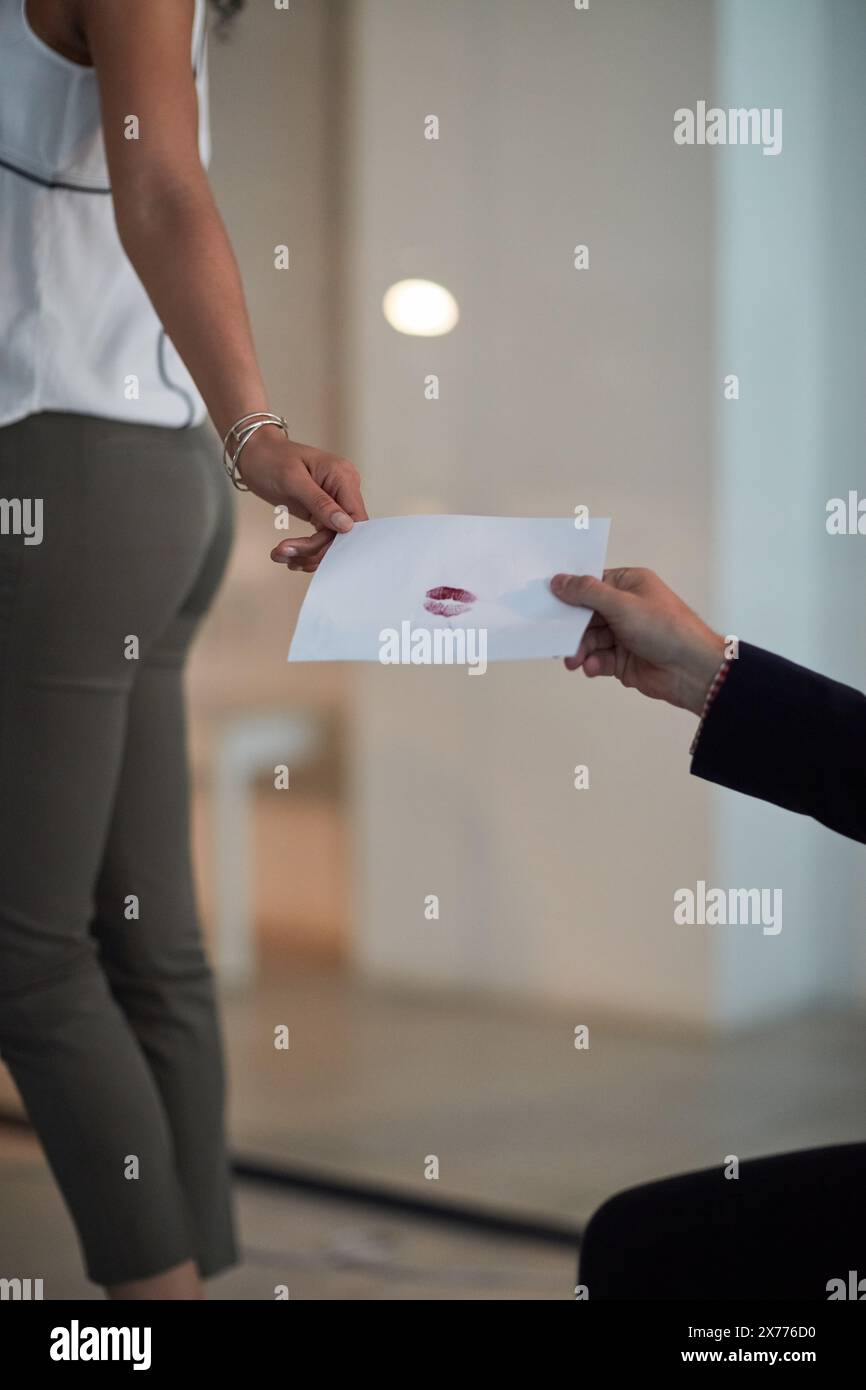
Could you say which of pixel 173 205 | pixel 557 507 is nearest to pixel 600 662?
pixel 173 205

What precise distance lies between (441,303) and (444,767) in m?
0.66

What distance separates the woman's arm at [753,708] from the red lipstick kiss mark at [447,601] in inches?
1.8

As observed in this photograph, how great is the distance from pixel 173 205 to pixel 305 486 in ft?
0.68

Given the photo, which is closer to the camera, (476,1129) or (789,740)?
(789,740)

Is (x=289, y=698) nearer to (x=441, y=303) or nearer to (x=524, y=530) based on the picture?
(x=441, y=303)

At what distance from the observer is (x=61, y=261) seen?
99cm

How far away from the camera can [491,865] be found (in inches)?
85.1

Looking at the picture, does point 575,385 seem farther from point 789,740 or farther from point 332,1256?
point 789,740

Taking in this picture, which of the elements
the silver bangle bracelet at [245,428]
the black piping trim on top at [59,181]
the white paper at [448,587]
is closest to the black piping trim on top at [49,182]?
the black piping trim on top at [59,181]

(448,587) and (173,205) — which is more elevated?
(173,205)
